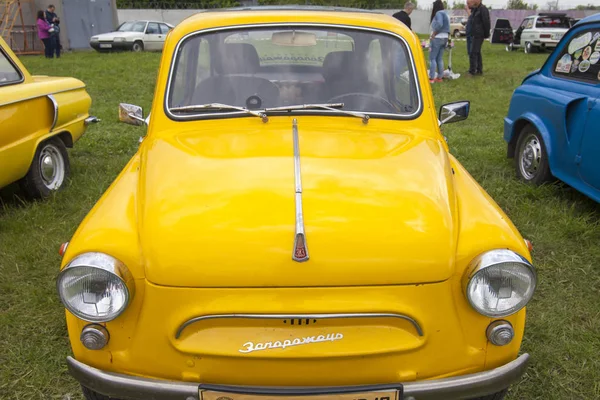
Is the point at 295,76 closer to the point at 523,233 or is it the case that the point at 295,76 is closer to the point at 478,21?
the point at 523,233

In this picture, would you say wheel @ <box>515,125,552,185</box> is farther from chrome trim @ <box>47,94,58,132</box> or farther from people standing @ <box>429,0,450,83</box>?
people standing @ <box>429,0,450,83</box>

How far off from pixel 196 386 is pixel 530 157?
4521 millimetres

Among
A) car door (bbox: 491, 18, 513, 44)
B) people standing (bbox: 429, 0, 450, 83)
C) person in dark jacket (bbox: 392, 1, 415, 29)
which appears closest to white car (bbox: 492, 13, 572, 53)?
car door (bbox: 491, 18, 513, 44)

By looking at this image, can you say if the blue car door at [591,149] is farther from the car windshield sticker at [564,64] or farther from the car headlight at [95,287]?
the car headlight at [95,287]

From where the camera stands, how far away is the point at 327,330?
6.22 ft

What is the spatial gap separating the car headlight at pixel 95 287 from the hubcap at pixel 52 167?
347 centimetres

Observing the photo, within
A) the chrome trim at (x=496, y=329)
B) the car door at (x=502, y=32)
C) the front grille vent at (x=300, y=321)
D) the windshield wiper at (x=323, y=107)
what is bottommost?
the car door at (x=502, y=32)

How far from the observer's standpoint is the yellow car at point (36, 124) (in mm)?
4340

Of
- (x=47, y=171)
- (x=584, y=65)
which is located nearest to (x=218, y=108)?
(x=47, y=171)

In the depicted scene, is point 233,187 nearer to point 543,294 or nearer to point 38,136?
point 543,294

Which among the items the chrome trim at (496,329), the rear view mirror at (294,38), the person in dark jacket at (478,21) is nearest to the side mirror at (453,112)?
the rear view mirror at (294,38)

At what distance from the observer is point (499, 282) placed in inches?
77.3

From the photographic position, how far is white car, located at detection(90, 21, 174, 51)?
68.5ft

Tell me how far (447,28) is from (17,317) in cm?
1033
